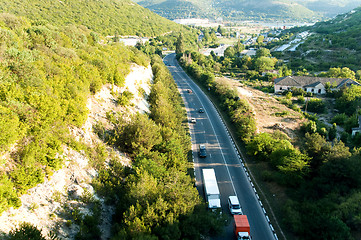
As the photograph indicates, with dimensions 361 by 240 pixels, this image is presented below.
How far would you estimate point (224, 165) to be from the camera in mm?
29406

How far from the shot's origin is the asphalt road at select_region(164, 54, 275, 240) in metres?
20.6

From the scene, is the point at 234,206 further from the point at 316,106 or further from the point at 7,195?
the point at 316,106

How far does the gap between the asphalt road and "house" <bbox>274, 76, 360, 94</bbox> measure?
27.5m

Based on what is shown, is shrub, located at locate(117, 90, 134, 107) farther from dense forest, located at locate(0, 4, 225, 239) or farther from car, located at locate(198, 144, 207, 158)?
car, located at locate(198, 144, 207, 158)

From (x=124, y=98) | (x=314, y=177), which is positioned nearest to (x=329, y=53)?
(x=314, y=177)

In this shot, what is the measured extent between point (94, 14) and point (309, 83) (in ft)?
265

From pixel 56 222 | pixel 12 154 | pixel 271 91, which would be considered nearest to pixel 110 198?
pixel 56 222

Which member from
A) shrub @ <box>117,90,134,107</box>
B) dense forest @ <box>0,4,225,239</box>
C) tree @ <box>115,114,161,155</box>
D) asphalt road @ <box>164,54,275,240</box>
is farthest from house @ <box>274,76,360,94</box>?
tree @ <box>115,114,161,155</box>

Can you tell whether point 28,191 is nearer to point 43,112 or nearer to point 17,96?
point 43,112

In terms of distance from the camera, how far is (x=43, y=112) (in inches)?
628

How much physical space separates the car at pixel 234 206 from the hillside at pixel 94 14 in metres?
53.9

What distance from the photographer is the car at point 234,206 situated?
21062 millimetres

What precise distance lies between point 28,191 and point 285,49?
12923cm

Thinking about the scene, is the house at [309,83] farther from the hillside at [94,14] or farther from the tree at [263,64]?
the hillside at [94,14]
